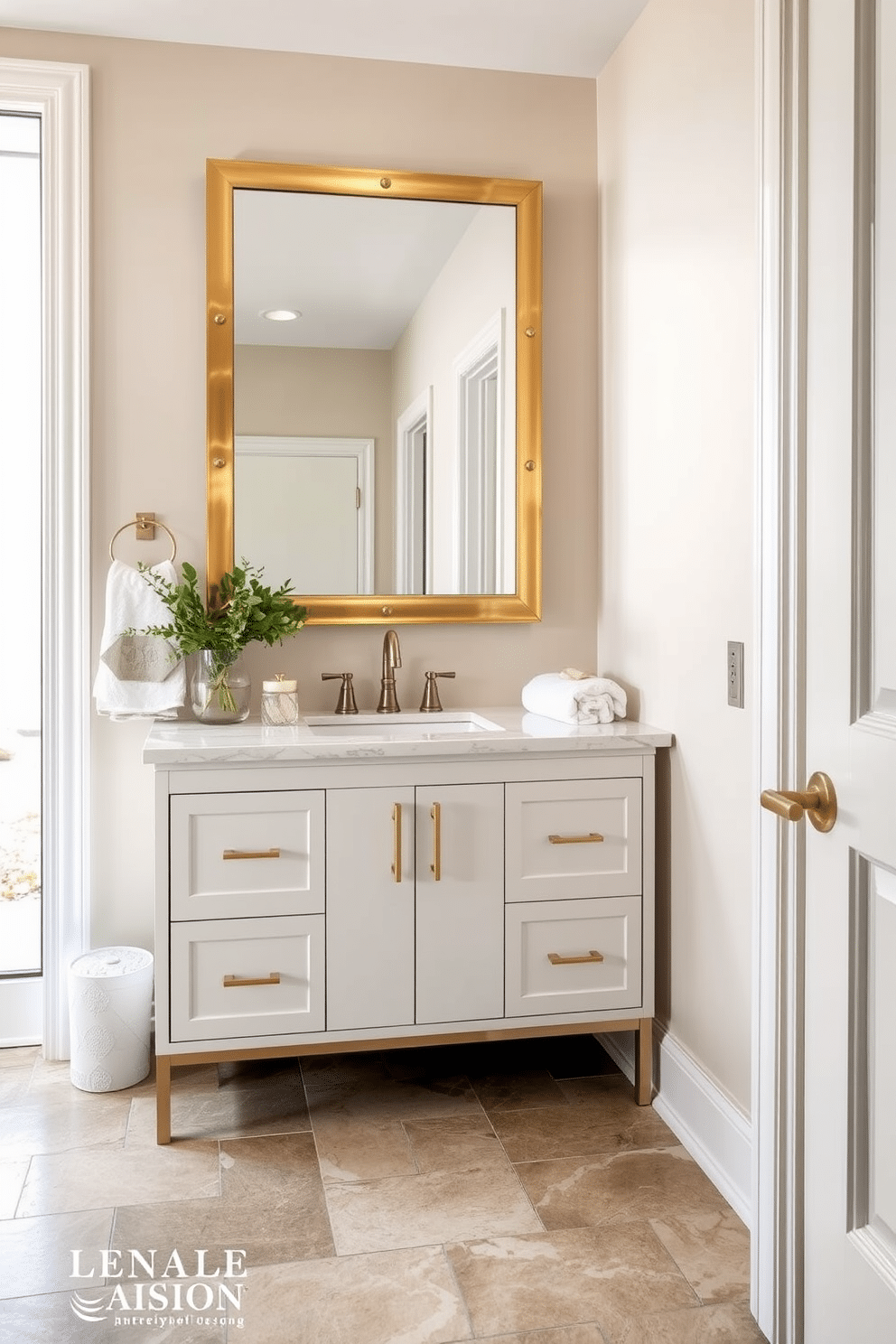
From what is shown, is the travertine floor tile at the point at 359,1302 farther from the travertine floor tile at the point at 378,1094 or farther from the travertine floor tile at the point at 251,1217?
the travertine floor tile at the point at 378,1094

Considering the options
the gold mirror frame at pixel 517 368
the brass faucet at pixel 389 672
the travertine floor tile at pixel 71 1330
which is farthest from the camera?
the brass faucet at pixel 389 672

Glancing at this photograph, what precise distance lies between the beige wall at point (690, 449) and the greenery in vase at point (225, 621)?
0.82 metres

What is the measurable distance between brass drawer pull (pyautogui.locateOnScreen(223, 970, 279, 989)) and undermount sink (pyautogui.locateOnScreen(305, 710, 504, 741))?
1.99 feet

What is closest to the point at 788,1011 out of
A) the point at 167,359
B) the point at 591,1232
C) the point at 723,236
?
the point at 591,1232

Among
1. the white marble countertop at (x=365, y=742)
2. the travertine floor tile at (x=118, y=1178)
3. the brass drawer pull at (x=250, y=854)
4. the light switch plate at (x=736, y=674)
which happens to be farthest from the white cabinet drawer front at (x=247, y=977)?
the light switch plate at (x=736, y=674)

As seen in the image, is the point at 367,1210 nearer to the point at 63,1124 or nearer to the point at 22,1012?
the point at 63,1124

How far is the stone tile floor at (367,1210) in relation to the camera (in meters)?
1.66

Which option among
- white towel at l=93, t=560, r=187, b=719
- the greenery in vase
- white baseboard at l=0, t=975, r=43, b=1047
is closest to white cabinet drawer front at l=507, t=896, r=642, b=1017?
the greenery in vase

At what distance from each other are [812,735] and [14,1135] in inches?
70.7

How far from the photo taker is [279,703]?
2.47m

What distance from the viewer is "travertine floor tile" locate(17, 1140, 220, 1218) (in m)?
1.97

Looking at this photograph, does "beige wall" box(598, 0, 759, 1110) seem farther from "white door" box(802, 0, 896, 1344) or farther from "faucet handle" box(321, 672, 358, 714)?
"faucet handle" box(321, 672, 358, 714)

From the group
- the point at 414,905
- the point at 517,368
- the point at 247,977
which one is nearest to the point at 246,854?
the point at 247,977

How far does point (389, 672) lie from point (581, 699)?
1.63 ft
